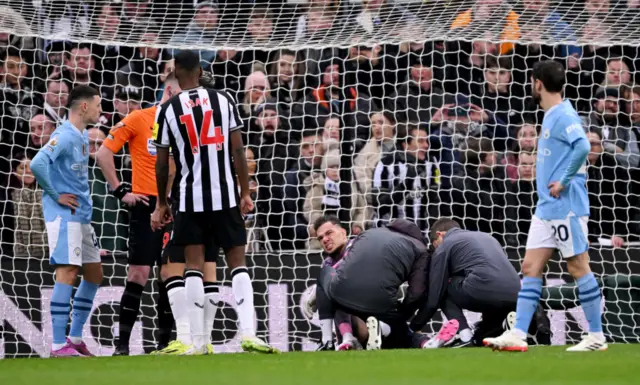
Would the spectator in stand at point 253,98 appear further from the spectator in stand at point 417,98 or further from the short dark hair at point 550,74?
the short dark hair at point 550,74

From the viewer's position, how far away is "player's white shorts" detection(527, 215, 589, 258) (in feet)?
21.1

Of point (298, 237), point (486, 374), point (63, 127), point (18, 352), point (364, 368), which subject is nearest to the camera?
point (486, 374)

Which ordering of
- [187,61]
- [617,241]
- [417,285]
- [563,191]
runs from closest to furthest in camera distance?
[563,191]
[187,61]
[417,285]
[617,241]

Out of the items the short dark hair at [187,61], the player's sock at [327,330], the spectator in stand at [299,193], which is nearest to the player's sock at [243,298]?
the short dark hair at [187,61]

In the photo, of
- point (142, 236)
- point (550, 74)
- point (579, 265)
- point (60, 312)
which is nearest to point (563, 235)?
point (579, 265)

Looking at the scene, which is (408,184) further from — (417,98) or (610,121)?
(610,121)

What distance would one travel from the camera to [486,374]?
5.07 meters

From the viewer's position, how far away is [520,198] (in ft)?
34.1

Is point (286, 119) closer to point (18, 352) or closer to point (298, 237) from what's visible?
point (298, 237)

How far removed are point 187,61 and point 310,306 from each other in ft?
9.82

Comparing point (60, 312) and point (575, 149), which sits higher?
point (575, 149)

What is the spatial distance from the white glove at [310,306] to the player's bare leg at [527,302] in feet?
9.33

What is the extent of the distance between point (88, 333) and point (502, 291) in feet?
12.2

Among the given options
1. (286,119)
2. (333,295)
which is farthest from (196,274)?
(286,119)
